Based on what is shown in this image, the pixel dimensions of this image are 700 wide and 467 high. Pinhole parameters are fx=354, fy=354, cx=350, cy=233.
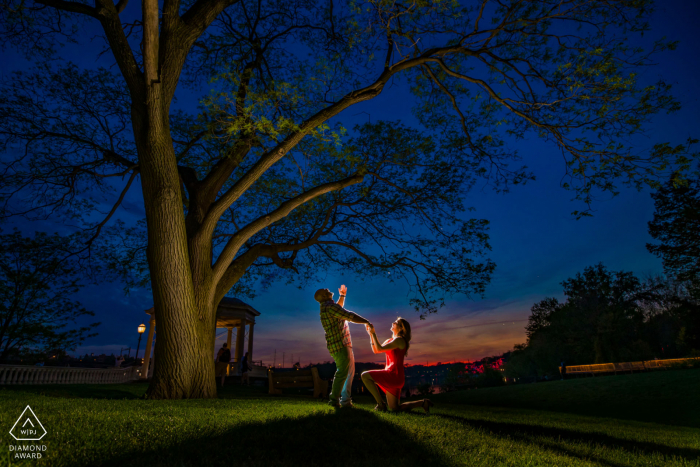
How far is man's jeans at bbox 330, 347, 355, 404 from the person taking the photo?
5703mm

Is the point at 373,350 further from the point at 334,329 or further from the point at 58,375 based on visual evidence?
the point at 58,375

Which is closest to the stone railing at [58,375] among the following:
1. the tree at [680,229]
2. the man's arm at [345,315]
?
the man's arm at [345,315]

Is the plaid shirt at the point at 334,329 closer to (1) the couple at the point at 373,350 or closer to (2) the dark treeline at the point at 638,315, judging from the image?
(1) the couple at the point at 373,350

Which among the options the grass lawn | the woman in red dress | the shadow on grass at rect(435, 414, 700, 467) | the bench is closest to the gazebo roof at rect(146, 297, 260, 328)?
the bench

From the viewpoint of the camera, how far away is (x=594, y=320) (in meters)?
39.1

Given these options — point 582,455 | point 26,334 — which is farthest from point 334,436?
point 26,334

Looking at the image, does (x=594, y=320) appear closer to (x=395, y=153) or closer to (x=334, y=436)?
(x=395, y=153)

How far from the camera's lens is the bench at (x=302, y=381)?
10.7 metres

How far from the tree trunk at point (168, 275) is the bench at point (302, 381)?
353 cm

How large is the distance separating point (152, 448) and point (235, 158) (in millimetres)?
7923

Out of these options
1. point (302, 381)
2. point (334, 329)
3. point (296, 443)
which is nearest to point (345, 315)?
point (334, 329)

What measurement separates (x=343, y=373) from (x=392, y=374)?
80 centimetres

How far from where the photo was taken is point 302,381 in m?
11.0

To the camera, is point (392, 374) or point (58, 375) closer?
point (392, 374)
